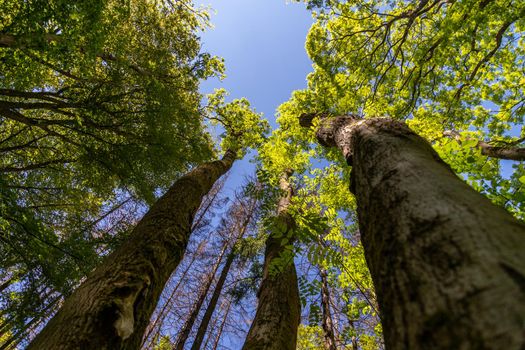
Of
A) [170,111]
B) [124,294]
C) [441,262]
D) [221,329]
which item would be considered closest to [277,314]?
[124,294]

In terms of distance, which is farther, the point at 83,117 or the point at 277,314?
the point at 83,117

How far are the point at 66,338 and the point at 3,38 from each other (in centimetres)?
434

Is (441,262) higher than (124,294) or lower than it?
lower

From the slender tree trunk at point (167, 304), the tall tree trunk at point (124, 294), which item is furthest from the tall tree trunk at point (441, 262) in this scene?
the slender tree trunk at point (167, 304)

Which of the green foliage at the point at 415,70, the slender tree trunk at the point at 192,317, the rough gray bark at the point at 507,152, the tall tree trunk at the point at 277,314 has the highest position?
the green foliage at the point at 415,70

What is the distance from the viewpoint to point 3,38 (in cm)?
400

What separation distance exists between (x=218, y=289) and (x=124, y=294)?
9370 mm

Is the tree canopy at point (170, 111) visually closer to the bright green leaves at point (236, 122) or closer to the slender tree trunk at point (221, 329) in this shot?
the bright green leaves at point (236, 122)

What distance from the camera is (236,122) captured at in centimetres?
1199

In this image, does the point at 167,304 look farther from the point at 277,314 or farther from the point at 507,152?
the point at 507,152

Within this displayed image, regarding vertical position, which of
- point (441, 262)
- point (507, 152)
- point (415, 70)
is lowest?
point (441, 262)

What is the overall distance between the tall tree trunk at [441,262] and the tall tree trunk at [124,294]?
1949mm

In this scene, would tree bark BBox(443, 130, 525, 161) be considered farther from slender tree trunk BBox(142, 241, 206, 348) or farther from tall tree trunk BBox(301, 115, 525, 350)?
slender tree trunk BBox(142, 241, 206, 348)

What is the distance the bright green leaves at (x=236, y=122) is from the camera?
11.7 meters
